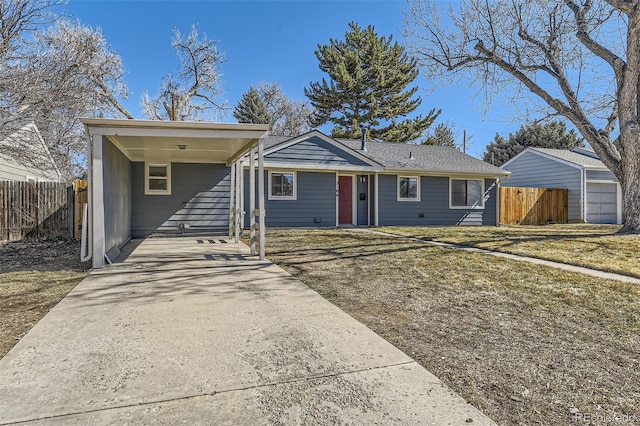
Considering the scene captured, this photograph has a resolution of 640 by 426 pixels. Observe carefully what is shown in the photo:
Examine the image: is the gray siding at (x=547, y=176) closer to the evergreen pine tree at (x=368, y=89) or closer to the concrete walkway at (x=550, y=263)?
the evergreen pine tree at (x=368, y=89)

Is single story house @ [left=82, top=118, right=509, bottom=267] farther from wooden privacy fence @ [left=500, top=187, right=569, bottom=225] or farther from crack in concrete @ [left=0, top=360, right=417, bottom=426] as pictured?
crack in concrete @ [left=0, top=360, right=417, bottom=426]

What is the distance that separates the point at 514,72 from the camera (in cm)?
1116

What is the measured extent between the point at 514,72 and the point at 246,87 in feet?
83.1

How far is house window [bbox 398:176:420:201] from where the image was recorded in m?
14.1

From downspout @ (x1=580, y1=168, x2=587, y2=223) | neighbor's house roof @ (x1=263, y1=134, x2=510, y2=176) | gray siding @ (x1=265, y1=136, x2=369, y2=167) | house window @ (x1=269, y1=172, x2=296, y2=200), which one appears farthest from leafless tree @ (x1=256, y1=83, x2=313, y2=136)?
downspout @ (x1=580, y1=168, x2=587, y2=223)

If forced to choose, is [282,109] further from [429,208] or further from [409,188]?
[429,208]

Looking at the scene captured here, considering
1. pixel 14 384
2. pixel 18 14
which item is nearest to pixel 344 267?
pixel 14 384

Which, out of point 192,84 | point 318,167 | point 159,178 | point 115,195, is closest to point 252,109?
point 192,84

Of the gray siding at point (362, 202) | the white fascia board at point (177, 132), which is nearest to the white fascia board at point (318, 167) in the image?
the gray siding at point (362, 202)

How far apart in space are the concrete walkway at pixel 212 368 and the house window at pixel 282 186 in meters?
8.56

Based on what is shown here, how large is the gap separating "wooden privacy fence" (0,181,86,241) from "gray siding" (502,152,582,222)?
20.0 metres

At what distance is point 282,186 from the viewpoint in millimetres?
12773

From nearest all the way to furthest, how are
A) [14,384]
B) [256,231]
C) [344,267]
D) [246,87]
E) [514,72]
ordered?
[14,384]
[344,267]
[256,231]
[514,72]
[246,87]

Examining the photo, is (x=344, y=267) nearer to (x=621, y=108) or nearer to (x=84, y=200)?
(x=84, y=200)
